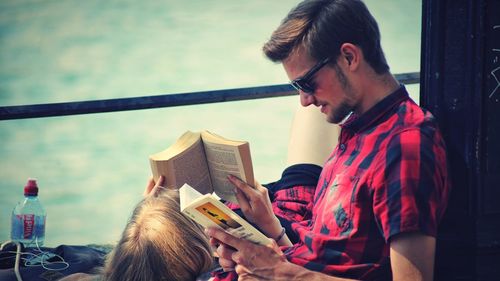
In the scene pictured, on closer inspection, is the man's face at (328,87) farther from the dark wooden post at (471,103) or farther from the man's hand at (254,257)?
the man's hand at (254,257)

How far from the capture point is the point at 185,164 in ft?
6.30

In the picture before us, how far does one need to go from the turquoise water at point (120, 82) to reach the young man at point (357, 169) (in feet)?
7.44

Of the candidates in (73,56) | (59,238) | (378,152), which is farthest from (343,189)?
(73,56)

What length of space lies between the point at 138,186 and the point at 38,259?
2.20 meters

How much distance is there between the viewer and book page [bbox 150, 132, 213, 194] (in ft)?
6.26

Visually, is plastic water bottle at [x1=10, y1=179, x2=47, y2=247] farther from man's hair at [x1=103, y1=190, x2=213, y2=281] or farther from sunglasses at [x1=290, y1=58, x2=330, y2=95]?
sunglasses at [x1=290, y1=58, x2=330, y2=95]

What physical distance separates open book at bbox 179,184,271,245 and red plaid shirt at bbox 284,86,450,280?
154 mm

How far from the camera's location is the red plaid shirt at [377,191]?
1461 mm

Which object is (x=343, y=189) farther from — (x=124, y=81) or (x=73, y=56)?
(x=73, y=56)

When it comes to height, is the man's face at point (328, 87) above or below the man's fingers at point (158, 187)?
above

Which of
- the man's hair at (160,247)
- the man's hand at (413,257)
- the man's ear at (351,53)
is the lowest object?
the man's hair at (160,247)

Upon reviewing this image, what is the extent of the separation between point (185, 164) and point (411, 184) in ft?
2.20

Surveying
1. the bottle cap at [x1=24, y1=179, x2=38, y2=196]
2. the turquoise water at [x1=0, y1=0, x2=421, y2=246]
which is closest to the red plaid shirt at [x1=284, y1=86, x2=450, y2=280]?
the bottle cap at [x1=24, y1=179, x2=38, y2=196]

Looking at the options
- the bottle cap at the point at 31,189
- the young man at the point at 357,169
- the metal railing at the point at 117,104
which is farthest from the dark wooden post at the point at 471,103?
the bottle cap at the point at 31,189
